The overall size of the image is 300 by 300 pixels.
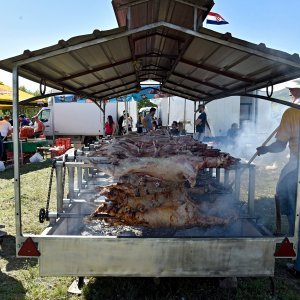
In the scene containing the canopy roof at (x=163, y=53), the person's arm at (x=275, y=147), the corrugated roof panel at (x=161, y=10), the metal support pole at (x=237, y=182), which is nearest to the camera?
the canopy roof at (x=163, y=53)

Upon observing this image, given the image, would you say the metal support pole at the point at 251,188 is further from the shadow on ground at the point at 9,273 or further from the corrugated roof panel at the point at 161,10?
the shadow on ground at the point at 9,273

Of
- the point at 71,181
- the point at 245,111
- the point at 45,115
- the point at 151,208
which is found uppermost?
the point at 245,111

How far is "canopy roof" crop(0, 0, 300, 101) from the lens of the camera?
2896 mm

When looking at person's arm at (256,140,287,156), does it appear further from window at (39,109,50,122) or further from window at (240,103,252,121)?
window at (39,109,50,122)

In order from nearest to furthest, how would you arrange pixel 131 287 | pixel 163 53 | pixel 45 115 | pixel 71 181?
1. pixel 131 287
2. pixel 71 181
3. pixel 163 53
4. pixel 45 115

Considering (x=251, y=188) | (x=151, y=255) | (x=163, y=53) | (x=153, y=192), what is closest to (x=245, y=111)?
(x=163, y=53)

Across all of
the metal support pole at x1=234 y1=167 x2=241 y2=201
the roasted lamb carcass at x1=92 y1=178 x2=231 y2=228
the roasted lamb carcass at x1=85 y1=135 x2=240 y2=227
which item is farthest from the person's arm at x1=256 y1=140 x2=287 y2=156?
the roasted lamb carcass at x1=92 y1=178 x2=231 y2=228

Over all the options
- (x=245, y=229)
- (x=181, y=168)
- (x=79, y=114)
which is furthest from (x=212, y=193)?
(x=79, y=114)

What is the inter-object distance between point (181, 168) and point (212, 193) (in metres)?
0.96

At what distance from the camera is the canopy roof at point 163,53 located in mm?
2896

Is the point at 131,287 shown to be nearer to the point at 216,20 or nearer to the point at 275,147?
the point at 275,147

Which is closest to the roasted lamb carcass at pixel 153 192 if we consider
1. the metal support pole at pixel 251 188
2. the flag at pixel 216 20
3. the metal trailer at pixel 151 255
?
the metal trailer at pixel 151 255

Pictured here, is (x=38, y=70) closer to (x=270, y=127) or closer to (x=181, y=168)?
(x=181, y=168)

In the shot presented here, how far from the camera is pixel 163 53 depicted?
5.59 m
